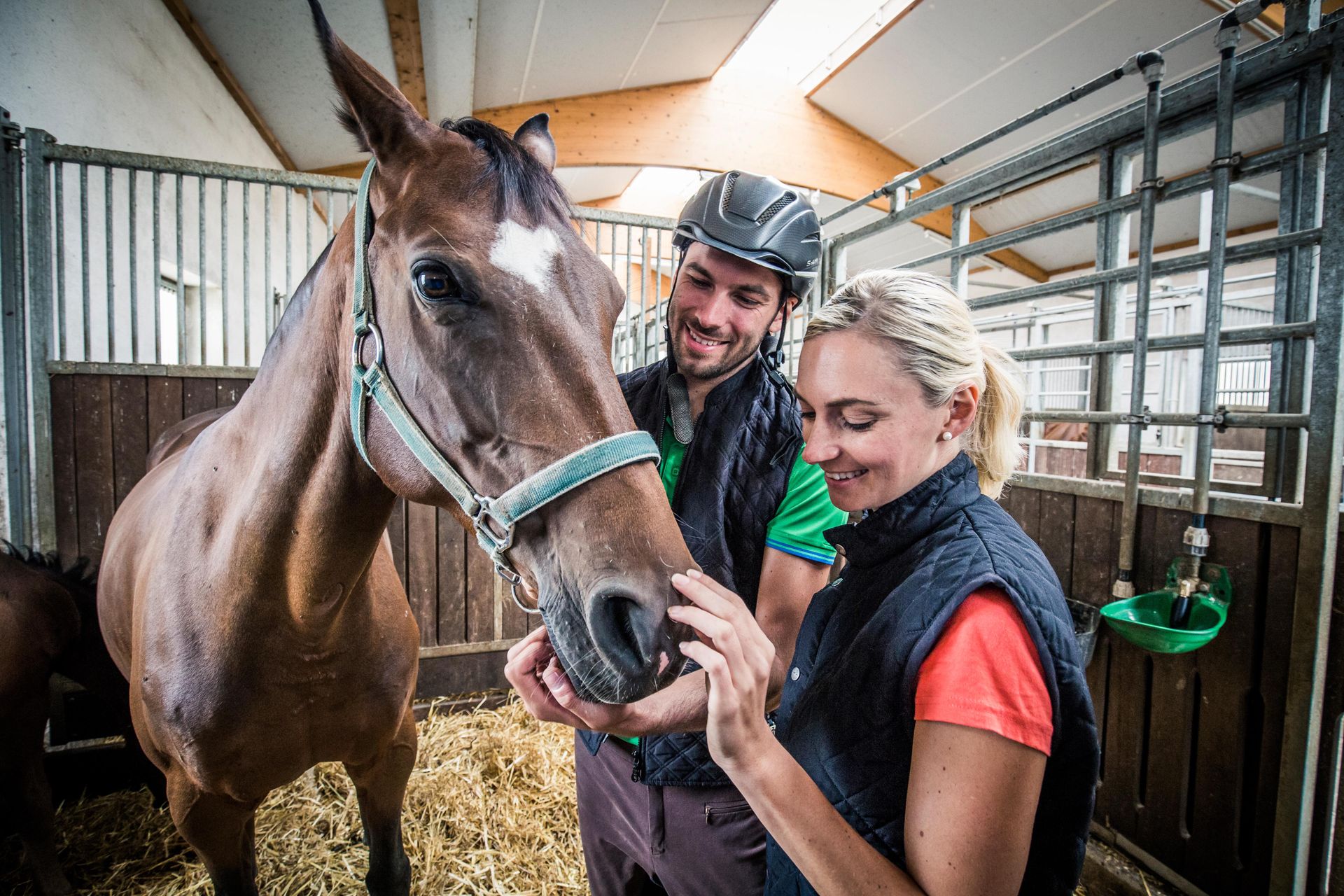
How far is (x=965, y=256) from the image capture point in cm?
264

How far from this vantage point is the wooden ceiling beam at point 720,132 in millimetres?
6199

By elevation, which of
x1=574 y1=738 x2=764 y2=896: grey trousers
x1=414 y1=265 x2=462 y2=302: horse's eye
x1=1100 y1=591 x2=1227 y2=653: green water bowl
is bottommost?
x1=574 y1=738 x2=764 y2=896: grey trousers

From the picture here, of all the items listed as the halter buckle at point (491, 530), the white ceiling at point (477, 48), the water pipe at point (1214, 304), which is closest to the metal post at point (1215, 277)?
the water pipe at point (1214, 304)

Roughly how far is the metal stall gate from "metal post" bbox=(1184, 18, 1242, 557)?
1.70 meters

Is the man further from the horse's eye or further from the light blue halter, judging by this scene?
the horse's eye

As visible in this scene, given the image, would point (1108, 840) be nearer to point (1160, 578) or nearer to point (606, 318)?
point (1160, 578)

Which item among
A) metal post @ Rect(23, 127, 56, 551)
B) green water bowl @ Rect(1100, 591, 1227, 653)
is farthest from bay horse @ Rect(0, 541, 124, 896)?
green water bowl @ Rect(1100, 591, 1227, 653)

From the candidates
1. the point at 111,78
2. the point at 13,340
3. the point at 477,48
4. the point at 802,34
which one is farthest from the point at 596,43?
the point at 13,340

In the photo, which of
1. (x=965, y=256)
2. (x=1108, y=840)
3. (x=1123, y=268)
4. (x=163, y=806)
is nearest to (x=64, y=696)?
(x=163, y=806)

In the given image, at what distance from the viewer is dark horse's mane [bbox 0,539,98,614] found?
89.6 inches

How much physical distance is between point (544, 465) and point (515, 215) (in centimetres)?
43

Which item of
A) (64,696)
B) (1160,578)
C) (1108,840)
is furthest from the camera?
(64,696)

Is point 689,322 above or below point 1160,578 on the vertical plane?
above

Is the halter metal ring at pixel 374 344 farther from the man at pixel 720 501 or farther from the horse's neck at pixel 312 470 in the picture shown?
the man at pixel 720 501
